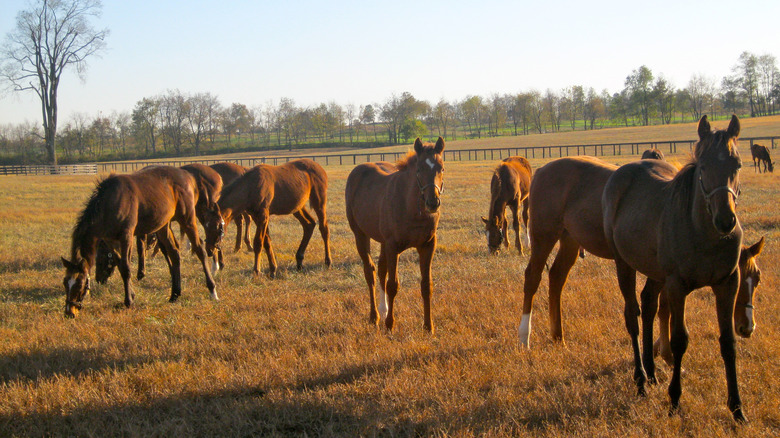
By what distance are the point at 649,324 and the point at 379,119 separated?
99.6m

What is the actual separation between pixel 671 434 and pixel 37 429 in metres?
4.33

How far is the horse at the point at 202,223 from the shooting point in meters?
8.60

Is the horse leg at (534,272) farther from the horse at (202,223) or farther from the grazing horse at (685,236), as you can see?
the horse at (202,223)

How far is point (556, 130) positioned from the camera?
10225 cm

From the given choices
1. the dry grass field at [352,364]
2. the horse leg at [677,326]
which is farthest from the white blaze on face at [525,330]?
the horse leg at [677,326]

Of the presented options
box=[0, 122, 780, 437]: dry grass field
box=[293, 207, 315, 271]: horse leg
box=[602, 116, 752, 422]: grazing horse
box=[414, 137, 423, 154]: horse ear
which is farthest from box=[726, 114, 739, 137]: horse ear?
box=[293, 207, 315, 271]: horse leg

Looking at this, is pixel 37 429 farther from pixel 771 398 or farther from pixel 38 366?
pixel 771 398

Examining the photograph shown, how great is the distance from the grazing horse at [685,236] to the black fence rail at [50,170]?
193 ft

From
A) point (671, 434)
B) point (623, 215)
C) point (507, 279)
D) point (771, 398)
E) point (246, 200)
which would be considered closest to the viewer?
point (671, 434)

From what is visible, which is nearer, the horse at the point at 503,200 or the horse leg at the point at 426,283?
the horse leg at the point at 426,283

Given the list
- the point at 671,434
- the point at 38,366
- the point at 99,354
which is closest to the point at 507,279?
the point at 671,434

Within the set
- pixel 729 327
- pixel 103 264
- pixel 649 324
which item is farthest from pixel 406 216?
pixel 103 264

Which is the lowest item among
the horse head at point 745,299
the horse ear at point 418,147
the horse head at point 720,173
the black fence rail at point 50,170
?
the horse head at point 745,299

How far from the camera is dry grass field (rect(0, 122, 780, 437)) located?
12.4ft
